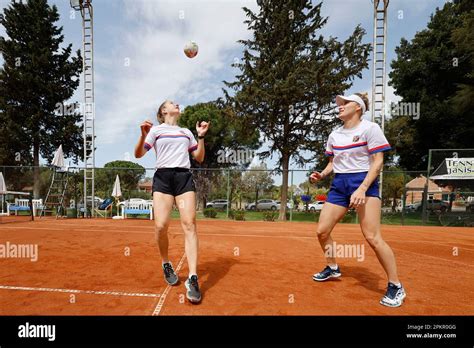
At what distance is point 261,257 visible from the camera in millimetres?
5012

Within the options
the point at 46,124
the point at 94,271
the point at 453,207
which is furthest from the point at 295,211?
the point at 46,124

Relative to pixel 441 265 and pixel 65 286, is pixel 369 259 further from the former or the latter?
pixel 65 286

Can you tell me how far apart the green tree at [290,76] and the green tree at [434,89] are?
29.3ft

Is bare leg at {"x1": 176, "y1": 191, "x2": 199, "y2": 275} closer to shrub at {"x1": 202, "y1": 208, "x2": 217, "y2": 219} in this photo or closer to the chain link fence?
the chain link fence

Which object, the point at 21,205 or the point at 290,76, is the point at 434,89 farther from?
the point at 21,205

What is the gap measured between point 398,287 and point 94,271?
12.9 feet

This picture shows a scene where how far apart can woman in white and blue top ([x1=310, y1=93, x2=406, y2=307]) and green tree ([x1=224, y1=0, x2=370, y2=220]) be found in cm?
1435

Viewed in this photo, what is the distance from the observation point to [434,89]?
84.0 ft

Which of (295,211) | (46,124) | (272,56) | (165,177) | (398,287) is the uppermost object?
(272,56)

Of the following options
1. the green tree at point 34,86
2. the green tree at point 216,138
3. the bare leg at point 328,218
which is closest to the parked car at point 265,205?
the green tree at point 216,138

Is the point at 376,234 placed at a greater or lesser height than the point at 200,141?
lesser

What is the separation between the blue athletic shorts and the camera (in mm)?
2969

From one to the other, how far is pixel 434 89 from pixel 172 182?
101 feet

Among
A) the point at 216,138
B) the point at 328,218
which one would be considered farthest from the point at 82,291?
the point at 216,138
